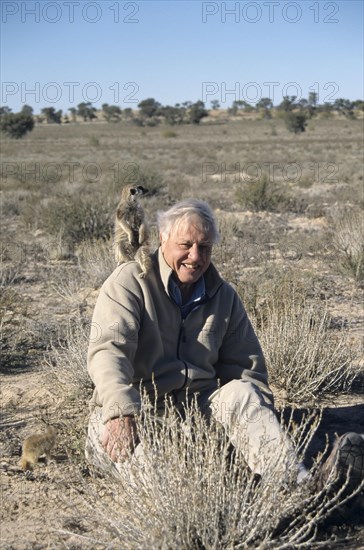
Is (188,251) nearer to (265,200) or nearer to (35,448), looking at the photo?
(35,448)

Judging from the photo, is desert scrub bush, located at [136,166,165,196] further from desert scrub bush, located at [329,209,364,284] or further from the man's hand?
the man's hand

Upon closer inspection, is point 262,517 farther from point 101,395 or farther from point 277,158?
point 277,158

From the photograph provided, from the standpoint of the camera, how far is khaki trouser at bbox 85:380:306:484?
3.13 meters

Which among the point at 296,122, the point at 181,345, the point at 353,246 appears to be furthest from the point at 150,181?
the point at 296,122

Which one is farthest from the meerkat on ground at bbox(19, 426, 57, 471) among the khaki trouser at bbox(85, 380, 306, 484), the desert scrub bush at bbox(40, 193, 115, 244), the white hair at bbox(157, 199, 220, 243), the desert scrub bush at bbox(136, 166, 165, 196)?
the desert scrub bush at bbox(136, 166, 165, 196)

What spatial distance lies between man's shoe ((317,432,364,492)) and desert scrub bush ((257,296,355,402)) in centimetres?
155

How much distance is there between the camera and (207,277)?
4012 mm

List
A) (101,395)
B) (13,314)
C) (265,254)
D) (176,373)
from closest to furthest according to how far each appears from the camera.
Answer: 1. (101,395)
2. (176,373)
3. (13,314)
4. (265,254)

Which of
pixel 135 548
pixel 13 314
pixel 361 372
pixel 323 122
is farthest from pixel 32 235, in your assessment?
pixel 323 122

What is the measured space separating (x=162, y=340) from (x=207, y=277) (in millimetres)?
405

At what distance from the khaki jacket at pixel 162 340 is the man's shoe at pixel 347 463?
2.03 feet

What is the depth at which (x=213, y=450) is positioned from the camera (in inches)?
118

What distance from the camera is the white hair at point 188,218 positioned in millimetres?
3789

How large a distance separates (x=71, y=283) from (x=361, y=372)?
333 centimetres
